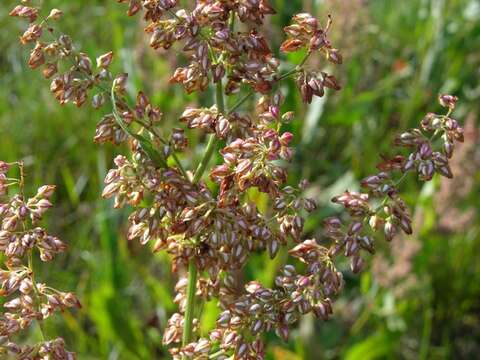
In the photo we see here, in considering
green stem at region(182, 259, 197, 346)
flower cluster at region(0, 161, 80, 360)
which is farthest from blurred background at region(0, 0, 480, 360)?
flower cluster at region(0, 161, 80, 360)

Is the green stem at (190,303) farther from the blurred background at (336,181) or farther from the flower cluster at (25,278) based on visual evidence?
the blurred background at (336,181)

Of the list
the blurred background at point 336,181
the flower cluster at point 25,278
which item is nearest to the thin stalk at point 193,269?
the flower cluster at point 25,278

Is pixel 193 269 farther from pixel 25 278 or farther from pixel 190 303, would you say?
pixel 25 278

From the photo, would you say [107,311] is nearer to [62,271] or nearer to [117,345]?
[117,345]

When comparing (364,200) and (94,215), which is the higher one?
(364,200)

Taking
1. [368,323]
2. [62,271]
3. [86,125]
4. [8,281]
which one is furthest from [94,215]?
[8,281]

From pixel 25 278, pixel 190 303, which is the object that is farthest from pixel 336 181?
pixel 25 278

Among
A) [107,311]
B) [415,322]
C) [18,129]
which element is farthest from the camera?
[18,129]
